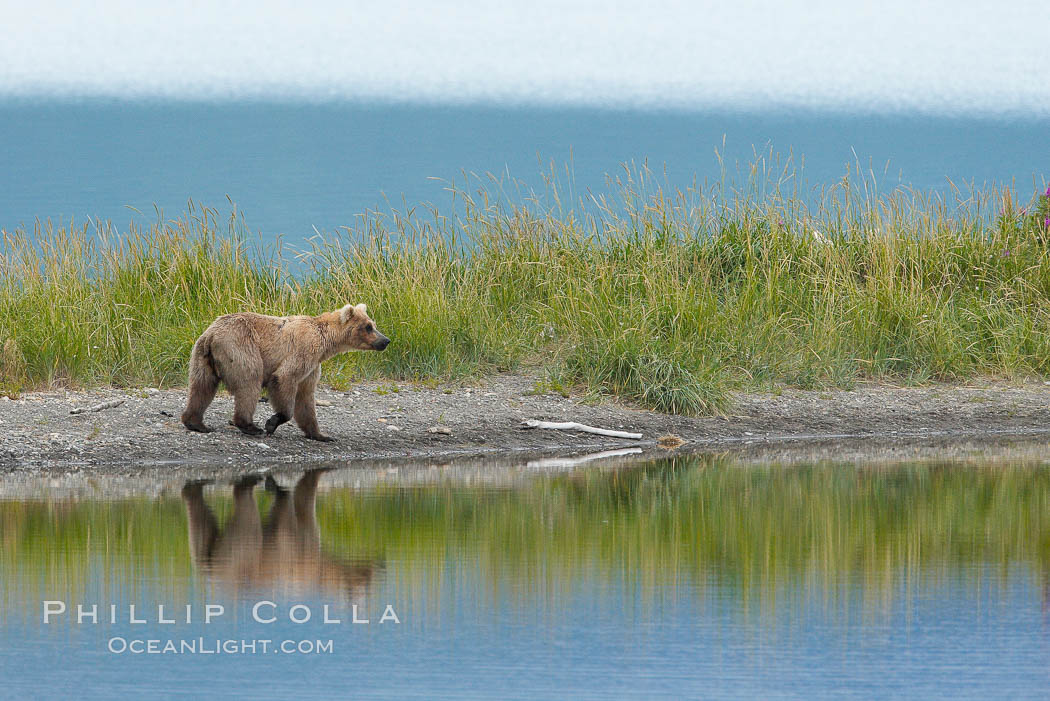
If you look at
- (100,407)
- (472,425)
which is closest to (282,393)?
(100,407)

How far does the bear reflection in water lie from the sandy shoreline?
198 cm

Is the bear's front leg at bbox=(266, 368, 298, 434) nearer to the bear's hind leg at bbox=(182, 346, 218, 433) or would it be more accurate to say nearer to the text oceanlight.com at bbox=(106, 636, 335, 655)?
the bear's hind leg at bbox=(182, 346, 218, 433)

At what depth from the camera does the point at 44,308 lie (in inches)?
501

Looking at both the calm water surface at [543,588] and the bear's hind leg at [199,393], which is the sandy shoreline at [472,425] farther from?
the calm water surface at [543,588]

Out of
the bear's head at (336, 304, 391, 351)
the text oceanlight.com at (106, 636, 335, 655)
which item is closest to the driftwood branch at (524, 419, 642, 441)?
the bear's head at (336, 304, 391, 351)

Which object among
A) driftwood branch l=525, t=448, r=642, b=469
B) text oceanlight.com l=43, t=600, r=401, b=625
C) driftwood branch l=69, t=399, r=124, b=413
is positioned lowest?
driftwood branch l=525, t=448, r=642, b=469

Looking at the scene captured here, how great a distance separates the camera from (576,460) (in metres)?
10.6

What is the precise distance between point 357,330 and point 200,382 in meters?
1.21

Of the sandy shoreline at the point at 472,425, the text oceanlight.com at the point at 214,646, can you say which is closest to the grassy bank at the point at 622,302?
the sandy shoreline at the point at 472,425

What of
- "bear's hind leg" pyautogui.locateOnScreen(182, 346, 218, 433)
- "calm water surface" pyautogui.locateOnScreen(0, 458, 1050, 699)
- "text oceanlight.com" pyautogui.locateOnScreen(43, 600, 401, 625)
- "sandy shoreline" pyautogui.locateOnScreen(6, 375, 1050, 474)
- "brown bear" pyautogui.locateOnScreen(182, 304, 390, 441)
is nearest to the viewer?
"calm water surface" pyautogui.locateOnScreen(0, 458, 1050, 699)

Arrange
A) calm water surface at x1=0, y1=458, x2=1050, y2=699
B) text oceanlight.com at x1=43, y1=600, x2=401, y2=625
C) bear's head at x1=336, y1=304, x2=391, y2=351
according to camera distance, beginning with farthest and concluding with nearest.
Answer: bear's head at x1=336, y1=304, x2=391, y2=351
text oceanlight.com at x1=43, y1=600, x2=401, y2=625
calm water surface at x1=0, y1=458, x2=1050, y2=699

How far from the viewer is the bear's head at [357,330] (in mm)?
10297

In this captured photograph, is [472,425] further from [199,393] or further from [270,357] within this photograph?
[199,393]

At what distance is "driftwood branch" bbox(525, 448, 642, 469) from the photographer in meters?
10.2
